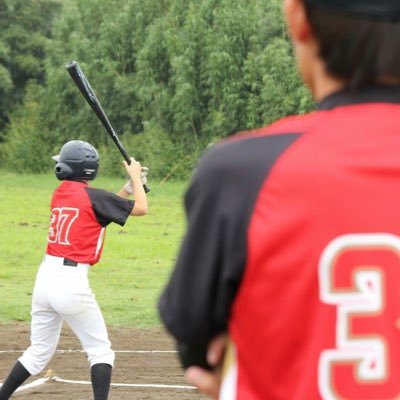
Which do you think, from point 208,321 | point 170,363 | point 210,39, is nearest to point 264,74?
point 210,39

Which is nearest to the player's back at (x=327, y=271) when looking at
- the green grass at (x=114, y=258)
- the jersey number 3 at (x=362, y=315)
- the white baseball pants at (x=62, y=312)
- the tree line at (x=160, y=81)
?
the jersey number 3 at (x=362, y=315)

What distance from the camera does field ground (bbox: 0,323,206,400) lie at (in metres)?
8.44

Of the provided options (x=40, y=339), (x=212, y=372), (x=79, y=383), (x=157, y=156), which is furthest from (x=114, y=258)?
(x=157, y=156)

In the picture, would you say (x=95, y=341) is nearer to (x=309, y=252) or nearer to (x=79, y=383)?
(x=79, y=383)

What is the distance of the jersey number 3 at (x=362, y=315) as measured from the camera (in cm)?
190

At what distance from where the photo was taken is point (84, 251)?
24.3 ft

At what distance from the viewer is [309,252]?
1893 mm

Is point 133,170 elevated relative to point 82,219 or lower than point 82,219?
elevated

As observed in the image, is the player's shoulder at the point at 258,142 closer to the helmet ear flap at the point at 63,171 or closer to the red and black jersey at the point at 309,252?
the red and black jersey at the point at 309,252

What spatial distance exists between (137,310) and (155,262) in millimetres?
5451

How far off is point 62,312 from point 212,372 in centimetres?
533

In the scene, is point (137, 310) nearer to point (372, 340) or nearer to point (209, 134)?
point (372, 340)

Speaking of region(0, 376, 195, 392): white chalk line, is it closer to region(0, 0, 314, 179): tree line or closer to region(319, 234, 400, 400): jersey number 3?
region(319, 234, 400, 400): jersey number 3

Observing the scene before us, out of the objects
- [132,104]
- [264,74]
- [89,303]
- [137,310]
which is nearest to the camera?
[89,303]
